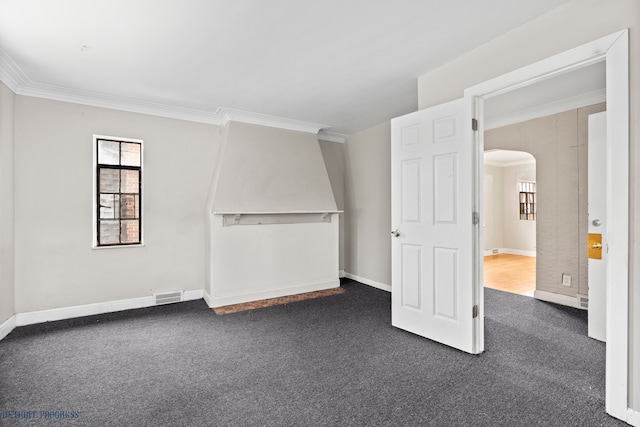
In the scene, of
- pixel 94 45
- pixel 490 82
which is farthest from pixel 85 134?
pixel 490 82

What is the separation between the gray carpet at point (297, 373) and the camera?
1.88 meters

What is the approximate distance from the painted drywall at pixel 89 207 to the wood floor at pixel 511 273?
4554mm

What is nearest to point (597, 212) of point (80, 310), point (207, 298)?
point (207, 298)

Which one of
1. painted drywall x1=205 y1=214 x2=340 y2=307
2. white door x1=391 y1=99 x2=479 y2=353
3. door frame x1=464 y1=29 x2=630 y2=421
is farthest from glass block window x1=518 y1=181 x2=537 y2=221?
door frame x1=464 y1=29 x2=630 y2=421

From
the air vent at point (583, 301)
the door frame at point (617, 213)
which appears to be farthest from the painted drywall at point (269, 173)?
the door frame at point (617, 213)

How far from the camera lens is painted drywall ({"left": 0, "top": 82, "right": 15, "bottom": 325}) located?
304 centimetres

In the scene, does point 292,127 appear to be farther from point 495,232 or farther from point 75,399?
point 495,232

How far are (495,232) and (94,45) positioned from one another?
8772 mm

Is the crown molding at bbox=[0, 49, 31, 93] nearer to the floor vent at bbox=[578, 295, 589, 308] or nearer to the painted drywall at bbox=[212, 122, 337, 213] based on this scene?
the painted drywall at bbox=[212, 122, 337, 213]

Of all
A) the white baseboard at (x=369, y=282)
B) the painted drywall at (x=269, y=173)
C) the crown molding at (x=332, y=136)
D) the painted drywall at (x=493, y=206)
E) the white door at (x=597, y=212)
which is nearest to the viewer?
the white door at (x=597, y=212)

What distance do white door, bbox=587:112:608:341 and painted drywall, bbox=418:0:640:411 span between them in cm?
135

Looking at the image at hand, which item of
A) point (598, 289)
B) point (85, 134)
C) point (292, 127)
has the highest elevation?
point (292, 127)

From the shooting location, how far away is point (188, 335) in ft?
10.2

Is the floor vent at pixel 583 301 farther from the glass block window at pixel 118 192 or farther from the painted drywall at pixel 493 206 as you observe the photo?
the glass block window at pixel 118 192
